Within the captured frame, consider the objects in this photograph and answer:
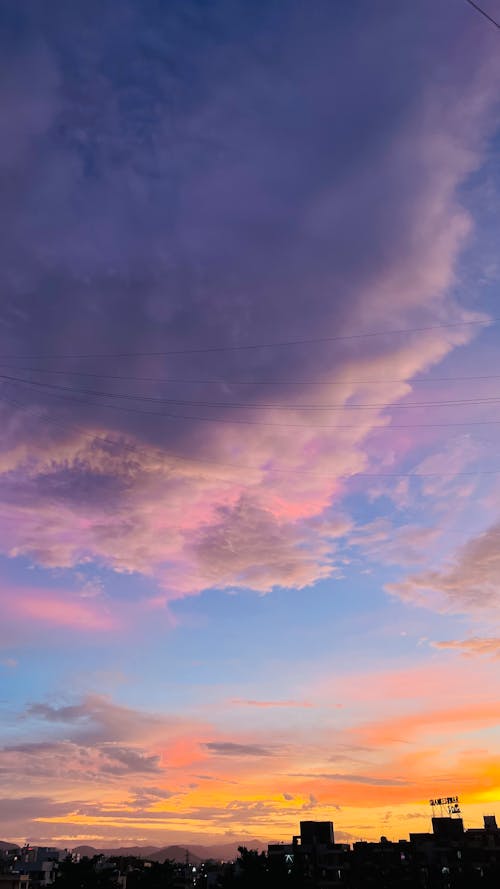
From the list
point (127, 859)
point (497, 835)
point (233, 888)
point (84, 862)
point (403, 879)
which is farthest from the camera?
point (127, 859)

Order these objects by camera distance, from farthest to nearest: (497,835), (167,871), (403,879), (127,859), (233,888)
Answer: (127,859)
(497,835)
(403,879)
(167,871)
(233,888)

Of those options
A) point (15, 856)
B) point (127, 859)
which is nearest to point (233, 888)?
point (127, 859)

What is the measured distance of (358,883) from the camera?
377ft

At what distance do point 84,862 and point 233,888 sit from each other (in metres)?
16.7

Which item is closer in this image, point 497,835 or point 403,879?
point 403,879

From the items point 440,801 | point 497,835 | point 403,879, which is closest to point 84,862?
point 403,879

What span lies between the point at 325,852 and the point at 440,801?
51.6 meters

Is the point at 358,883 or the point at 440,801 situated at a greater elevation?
the point at 440,801

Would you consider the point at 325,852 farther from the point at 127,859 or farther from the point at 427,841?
the point at 127,859

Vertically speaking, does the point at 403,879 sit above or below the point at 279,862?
below

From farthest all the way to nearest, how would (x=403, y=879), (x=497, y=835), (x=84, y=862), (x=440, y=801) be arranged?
(x=440, y=801) < (x=497, y=835) < (x=403, y=879) < (x=84, y=862)

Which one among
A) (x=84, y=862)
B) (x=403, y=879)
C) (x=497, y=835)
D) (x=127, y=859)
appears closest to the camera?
(x=84, y=862)

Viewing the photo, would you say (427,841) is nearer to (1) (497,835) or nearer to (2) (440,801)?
(1) (497,835)

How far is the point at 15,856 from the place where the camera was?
591 feet
